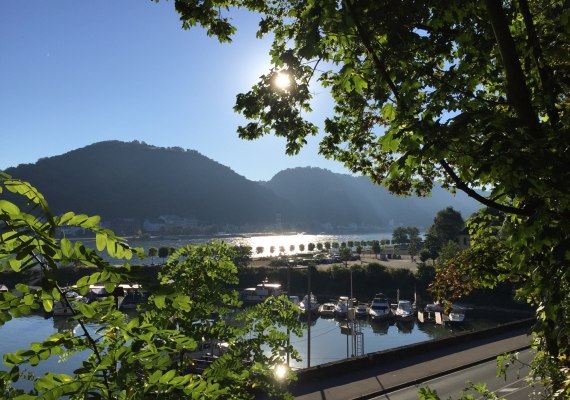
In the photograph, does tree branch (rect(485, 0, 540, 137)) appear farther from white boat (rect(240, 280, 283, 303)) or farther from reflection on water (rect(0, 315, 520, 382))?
white boat (rect(240, 280, 283, 303))

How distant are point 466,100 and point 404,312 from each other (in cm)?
5184

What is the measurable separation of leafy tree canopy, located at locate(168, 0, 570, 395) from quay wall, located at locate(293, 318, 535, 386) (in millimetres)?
16505

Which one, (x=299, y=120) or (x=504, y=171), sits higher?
(x=299, y=120)

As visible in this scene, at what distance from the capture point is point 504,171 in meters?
2.98

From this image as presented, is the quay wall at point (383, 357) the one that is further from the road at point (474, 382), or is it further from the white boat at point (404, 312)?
the white boat at point (404, 312)

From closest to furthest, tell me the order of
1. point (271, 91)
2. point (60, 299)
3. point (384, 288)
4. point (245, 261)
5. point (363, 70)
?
point (60, 299) < point (363, 70) < point (271, 91) < point (384, 288) < point (245, 261)

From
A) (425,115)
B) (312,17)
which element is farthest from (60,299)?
(425,115)

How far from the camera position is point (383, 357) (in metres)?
24.1

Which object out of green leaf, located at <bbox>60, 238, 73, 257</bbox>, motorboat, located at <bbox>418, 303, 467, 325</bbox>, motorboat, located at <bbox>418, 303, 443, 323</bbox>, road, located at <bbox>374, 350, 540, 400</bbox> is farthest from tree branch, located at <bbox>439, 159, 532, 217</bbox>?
motorboat, located at <bbox>418, 303, 443, 323</bbox>

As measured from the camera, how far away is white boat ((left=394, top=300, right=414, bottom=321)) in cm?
5209

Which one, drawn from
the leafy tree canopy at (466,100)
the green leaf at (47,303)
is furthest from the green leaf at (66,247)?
Result: the leafy tree canopy at (466,100)

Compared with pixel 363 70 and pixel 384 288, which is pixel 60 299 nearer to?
pixel 363 70

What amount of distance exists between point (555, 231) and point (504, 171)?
656 mm

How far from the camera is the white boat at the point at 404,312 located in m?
52.1
